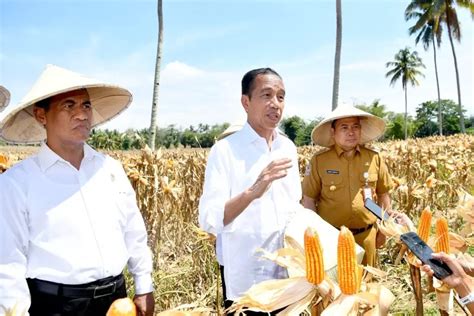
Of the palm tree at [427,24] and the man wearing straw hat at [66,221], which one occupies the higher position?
the palm tree at [427,24]

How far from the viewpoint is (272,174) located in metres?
1.96

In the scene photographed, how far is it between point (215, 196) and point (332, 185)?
4.02 ft

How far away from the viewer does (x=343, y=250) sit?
1290 mm

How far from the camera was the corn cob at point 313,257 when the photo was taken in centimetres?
131

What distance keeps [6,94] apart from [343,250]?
269 cm

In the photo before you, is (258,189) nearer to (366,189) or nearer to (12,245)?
(12,245)

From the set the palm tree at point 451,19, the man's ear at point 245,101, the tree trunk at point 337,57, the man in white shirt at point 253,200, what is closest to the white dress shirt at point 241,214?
the man in white shirt at point 253,200

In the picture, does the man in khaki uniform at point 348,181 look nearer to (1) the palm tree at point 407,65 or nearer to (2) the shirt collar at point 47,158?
(2) the shirt collar at point 47,158

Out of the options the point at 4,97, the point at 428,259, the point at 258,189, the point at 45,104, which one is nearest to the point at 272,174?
the point at 258,189

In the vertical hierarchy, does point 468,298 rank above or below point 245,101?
below

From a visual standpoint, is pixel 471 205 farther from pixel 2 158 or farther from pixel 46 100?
pixel 2 158

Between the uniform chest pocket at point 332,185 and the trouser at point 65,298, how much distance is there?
1748mm

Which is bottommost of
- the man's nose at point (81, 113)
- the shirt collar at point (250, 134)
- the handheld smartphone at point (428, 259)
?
the handheld smartphone at point (428, 259)

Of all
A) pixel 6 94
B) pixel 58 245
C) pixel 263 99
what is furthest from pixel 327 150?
pixel 6 94
